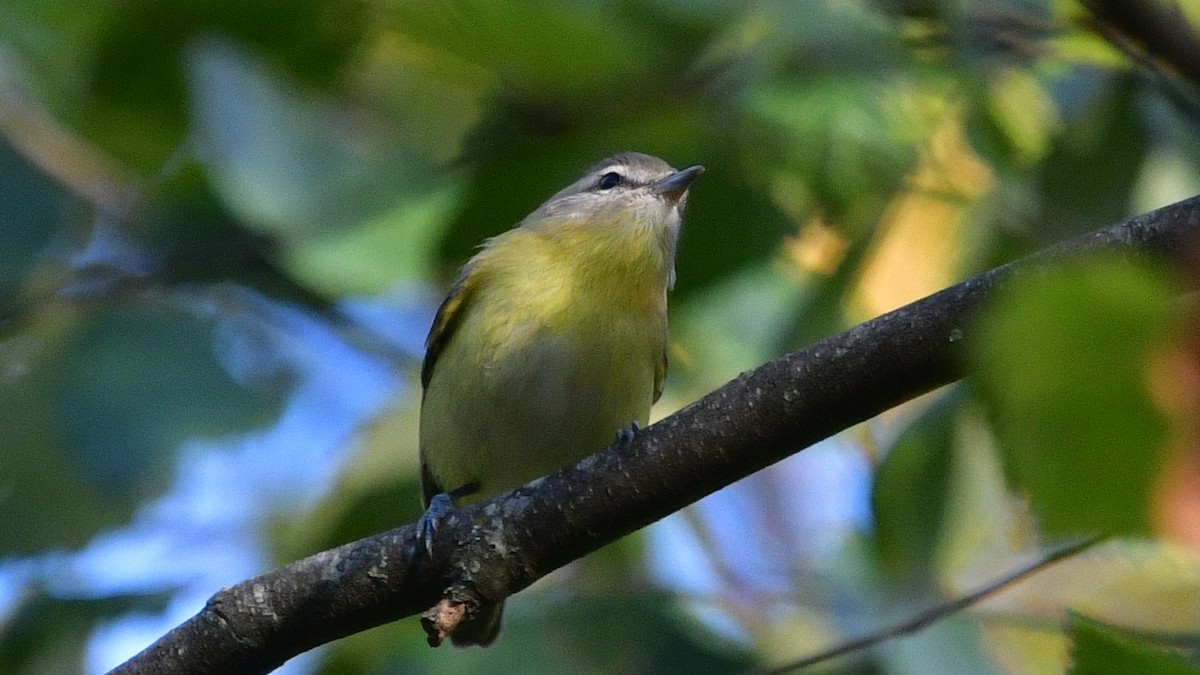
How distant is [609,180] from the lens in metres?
5.13

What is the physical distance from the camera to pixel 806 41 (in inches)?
111

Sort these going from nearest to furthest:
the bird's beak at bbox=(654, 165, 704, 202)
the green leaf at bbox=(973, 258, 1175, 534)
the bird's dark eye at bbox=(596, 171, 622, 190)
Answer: the green leaf at bbox=(973, 258, 1175, 534) < the bird's beak at bbox=(654, 165, 704, 202) < the bird's dark eye at bbox=(596, 171, 622, 190)

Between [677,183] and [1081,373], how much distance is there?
12.3ft

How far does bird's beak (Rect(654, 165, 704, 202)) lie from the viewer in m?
4.00

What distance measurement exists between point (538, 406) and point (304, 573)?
60.4 inches

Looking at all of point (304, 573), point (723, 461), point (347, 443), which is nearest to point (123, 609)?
point (304, 573)

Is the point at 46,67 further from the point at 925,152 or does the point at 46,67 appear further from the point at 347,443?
the point at 925,152

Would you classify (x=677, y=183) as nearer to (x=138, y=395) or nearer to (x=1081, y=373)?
(x=138, y=395)

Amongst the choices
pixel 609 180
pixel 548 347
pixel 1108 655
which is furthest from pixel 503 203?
pixel 1108 655

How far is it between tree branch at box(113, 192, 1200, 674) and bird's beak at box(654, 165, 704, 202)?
1468 mm

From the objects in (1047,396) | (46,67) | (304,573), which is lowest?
(1047,396)

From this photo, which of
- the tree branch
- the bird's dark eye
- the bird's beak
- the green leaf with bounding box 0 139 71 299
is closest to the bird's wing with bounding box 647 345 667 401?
the bird's beak

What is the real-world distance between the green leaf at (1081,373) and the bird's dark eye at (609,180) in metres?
4.47

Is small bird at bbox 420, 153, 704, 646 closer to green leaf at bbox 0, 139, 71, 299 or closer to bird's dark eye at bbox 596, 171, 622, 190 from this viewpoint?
bird's dark eye at bbox 596, 171, 622, 190
